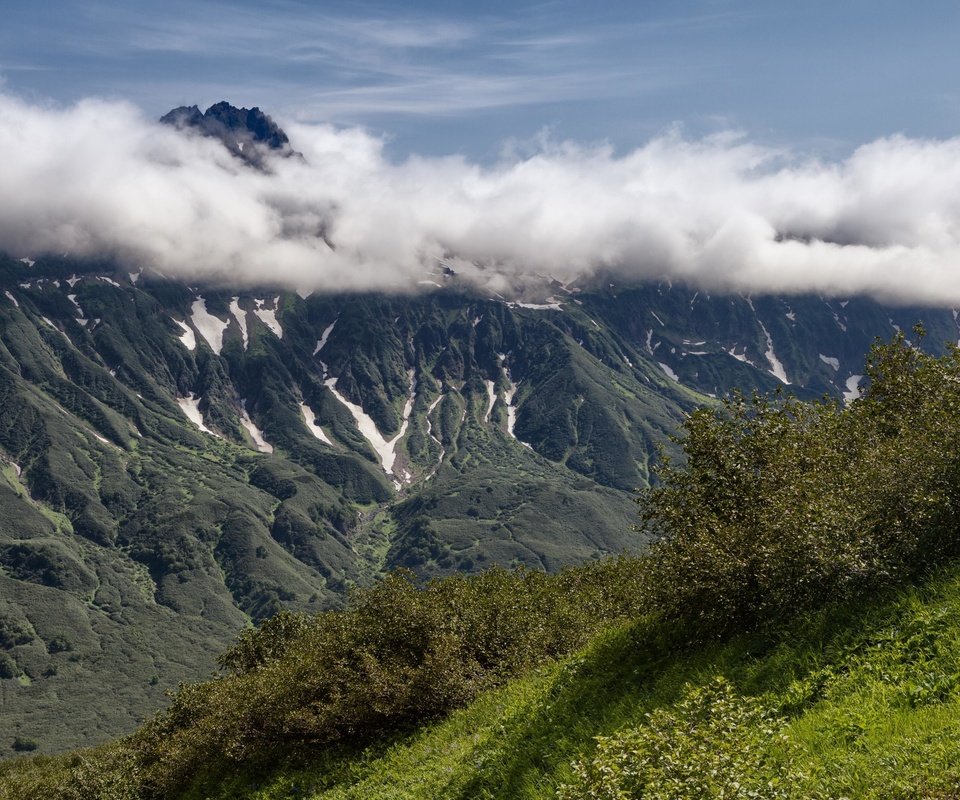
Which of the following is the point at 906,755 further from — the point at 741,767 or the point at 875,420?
the point at 875,420

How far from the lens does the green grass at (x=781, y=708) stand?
1577 cm

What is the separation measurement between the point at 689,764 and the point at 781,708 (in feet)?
23.1

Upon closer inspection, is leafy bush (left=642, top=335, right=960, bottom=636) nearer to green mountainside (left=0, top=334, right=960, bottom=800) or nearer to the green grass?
green mountainside (left=0, top=334, right=960, bottom=800)

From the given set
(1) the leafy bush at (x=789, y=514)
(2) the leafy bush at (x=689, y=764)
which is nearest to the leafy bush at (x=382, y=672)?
(1) the leafy bush at (x=789, y=514)

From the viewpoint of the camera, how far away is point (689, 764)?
46.1ft

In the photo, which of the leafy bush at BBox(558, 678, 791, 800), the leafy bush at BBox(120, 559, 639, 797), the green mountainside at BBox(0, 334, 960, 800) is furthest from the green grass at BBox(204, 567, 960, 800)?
the leafy bush at BBox(120, 559, 639, 797)

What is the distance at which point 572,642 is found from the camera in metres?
40.4

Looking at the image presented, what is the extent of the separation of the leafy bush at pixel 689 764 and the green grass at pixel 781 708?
53 cm

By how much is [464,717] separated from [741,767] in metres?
21.5

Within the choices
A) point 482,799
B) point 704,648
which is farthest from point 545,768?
point 704,648

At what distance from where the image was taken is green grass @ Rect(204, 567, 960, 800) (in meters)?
15.8

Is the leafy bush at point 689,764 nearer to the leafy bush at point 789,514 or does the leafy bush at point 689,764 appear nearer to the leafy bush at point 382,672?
the leafy bush at point 789,514

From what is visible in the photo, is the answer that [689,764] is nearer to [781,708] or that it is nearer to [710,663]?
[781,708]

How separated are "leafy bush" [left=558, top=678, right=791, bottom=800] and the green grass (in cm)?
53
